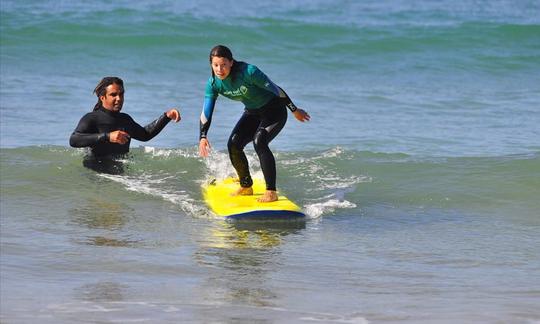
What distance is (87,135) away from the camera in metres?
9.56

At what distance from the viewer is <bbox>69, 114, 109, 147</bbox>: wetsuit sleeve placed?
9.36 meters

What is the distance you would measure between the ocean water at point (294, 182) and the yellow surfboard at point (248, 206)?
100 mm

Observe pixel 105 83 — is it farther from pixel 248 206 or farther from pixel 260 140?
pixel 248 206

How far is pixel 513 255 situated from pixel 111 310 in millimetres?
3337

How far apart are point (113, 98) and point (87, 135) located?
0.47 meters

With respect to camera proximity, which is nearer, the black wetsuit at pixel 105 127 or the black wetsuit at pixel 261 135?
the black wetsuit at pixel 261 135

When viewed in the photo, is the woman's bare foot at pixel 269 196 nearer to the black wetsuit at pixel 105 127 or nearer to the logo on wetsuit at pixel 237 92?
the logo on wetsuit at pixel 237 92

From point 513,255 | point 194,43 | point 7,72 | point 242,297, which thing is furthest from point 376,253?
point 194,43

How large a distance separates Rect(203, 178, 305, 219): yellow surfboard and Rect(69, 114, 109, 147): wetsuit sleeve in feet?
3.72

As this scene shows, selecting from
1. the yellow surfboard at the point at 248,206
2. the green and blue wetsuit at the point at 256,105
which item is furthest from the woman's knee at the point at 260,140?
the yellow surfboard at the point at 248,206

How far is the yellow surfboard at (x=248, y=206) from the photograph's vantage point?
8711 mm

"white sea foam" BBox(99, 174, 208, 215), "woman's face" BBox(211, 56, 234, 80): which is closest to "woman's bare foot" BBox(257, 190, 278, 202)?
"white sea foam" BBox(99, 174, 208, 215)

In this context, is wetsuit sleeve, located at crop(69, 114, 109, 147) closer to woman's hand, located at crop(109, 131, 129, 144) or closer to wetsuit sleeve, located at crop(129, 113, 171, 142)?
woman's hand, located at crop(109, 131, 129, 144)

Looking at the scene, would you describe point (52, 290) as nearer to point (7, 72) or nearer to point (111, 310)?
point (111, 310)
